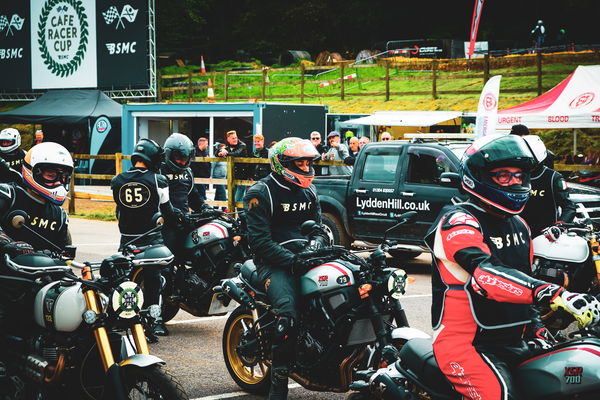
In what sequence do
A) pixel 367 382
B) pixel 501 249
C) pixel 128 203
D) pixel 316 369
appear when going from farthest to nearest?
pixel 128 203 → pixel 316 369 → pixel 367 382 → pixel 501 249

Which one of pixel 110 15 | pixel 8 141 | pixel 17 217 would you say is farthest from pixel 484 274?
pixel 110 15

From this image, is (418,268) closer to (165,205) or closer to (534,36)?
(165,205)

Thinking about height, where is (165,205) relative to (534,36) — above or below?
below

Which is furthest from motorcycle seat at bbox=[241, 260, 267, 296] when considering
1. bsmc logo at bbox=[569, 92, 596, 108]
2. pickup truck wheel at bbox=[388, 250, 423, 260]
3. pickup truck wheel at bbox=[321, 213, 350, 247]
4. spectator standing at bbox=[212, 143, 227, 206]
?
bsmc logo at bbox=[569, 92, 596, 108]

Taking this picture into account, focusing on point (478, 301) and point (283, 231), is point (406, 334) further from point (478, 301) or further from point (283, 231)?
point (283, 231)

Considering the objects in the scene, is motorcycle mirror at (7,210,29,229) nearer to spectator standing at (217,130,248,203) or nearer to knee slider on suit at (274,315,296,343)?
knee slider on suit at (274,315,296,343)

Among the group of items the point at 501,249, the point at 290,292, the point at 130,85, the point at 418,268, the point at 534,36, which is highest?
the point at 534,36

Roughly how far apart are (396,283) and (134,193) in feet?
12.0

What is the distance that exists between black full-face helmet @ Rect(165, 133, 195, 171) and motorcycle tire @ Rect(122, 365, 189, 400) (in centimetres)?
468

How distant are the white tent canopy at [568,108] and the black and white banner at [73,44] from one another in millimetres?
16867

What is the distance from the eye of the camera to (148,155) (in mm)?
8461

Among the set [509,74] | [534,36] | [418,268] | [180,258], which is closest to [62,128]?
[509,74]

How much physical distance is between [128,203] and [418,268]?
5926 millimetres

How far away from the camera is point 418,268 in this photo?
1304 centimetres
